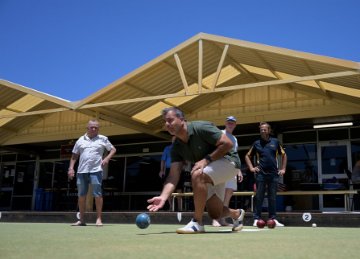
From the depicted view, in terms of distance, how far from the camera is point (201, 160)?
14.4ft

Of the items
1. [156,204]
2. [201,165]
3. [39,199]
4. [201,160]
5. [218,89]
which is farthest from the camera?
[39,199]

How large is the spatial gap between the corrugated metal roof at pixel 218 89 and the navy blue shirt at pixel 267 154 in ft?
8.08

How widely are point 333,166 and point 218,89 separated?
609 centimetres

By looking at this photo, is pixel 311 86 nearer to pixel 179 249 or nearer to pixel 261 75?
pixel 261 75

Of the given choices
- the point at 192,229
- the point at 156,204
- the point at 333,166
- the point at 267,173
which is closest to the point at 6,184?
the point at 333,166

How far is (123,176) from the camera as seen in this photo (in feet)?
57.5

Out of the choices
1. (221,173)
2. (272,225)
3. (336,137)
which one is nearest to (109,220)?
(272,225)

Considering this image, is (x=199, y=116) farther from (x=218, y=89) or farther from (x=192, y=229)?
(x=192, y=229)

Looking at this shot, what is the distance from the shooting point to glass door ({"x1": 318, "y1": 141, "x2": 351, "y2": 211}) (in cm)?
1362

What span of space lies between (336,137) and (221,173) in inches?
419

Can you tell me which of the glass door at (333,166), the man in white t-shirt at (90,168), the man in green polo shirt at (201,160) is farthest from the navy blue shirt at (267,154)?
the glass door at (333,166)

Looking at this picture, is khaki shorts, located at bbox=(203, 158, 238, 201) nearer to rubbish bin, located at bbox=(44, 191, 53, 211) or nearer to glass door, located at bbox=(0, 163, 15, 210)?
rubbish bin, located at bbox=(44, 191, 53, 211)

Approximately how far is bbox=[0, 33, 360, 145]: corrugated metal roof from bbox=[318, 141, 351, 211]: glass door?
186 cm

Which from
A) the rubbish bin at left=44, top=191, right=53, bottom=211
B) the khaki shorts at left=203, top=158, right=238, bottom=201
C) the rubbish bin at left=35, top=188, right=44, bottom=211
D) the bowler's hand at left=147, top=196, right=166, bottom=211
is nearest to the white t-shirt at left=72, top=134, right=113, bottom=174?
the khaki shorts at left=203, top=158, right=238, bottom=201
